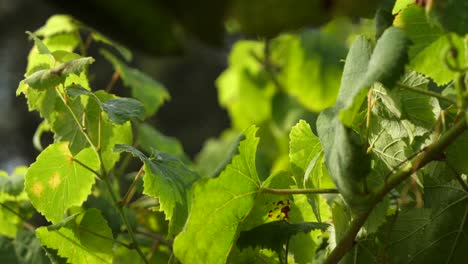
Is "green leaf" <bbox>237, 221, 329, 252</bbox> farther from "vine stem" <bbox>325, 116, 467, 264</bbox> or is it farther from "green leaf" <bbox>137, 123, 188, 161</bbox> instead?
"green leaf" <bbox>137, 123, 188, 161</bbox>

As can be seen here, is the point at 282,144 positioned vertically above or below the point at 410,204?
below

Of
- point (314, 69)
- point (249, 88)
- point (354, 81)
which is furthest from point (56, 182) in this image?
point (249, 88)

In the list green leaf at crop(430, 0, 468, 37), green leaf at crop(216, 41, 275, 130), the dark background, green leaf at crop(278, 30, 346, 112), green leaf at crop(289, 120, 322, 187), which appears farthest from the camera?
the dark background

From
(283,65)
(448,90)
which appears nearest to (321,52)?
(283,65)

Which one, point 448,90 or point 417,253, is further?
point 448,90

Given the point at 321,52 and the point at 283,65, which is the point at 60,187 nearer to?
the point at 321,52

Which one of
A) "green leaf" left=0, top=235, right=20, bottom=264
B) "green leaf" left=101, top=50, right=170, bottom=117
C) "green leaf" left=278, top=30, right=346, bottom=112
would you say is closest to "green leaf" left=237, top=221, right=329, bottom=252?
"green leaf" left=0, top=235, right=20, bottom=264

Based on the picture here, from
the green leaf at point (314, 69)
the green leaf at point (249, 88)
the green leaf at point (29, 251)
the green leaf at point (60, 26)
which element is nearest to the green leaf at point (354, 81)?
the green leaf at point (29, 251)
